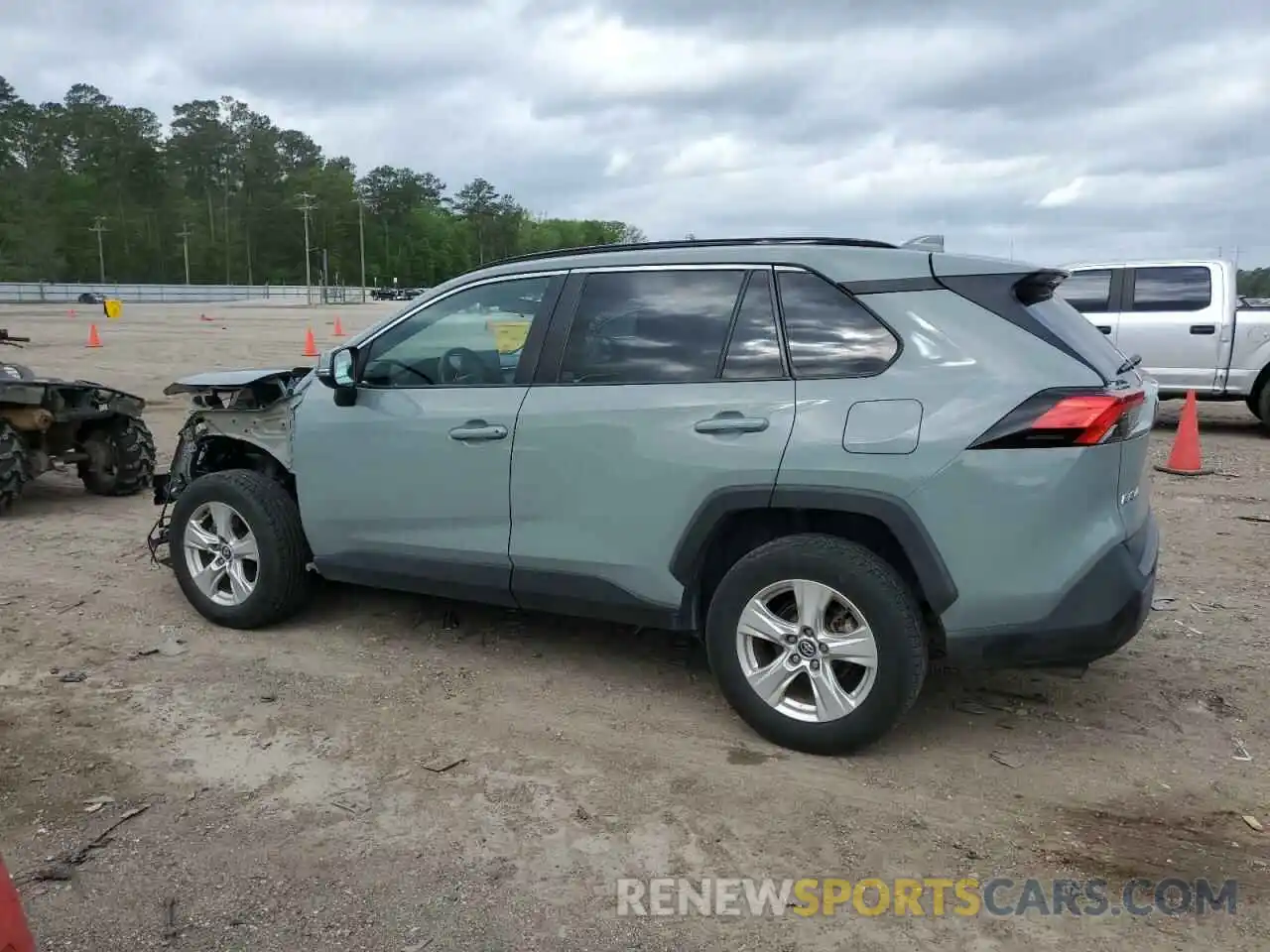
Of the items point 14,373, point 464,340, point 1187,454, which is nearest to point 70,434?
point 14,373

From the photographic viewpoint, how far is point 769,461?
3.53 meters

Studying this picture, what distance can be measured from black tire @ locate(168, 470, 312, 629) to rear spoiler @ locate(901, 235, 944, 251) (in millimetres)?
3036

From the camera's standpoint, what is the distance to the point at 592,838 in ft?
10.2

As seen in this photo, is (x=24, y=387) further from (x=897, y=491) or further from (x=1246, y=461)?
(x=1246, y=461)

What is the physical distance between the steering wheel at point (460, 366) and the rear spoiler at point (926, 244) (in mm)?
1806

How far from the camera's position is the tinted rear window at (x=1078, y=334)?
11.1 feet

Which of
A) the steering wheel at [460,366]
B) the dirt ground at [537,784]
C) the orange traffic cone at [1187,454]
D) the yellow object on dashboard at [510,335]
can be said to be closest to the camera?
the dirt ground at [537,784]

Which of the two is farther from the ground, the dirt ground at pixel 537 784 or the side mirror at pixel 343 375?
the side mirror at pixel 343 375

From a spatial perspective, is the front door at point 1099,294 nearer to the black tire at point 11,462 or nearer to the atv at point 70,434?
the atv at point 70,434

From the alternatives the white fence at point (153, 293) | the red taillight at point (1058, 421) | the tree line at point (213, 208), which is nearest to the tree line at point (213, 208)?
the tree line at point (213, 208)

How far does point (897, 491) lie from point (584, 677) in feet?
5.66

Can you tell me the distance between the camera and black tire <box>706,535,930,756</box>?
3365mm

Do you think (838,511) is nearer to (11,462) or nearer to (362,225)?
(11,462)

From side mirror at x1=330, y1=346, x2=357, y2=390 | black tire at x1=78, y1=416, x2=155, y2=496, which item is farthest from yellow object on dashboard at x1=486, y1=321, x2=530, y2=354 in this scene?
black tire at x1=78, y1=416, x2=155, y2=496
